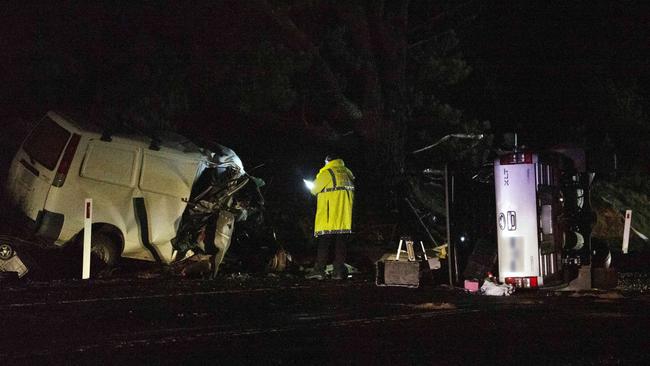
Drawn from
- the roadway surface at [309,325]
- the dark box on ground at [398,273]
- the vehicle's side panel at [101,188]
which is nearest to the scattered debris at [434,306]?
the roadway surface at [309,325]

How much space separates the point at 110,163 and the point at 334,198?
3084 mm

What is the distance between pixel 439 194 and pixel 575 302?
19.4ft

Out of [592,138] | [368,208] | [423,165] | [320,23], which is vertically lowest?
[368,208]

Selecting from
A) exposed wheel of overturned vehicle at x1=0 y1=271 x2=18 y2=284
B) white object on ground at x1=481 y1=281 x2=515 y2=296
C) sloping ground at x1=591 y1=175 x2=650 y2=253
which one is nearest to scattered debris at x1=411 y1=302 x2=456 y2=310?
white object on ground at x1=481 y1=281 x2=515 y2=296

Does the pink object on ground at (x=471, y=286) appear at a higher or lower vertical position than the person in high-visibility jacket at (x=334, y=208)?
lower

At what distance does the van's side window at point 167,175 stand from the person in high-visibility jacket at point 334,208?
5.82ft

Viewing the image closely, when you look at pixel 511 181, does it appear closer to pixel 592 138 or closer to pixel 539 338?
pixel 539 338

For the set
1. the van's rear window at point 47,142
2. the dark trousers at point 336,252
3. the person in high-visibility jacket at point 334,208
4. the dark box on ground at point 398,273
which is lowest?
the dark box on ground at point 398,273

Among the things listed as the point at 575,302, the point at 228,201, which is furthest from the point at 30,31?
the point at 575,302

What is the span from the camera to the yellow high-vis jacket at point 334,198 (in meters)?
12.2

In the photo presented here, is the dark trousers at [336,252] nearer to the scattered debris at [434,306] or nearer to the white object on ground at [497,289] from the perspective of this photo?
the white object on ground at [497,289]

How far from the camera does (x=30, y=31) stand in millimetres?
15758

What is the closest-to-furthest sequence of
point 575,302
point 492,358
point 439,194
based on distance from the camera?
point 492,358 → point 575,302 → point 439,194

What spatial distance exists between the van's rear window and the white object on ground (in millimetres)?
5772
